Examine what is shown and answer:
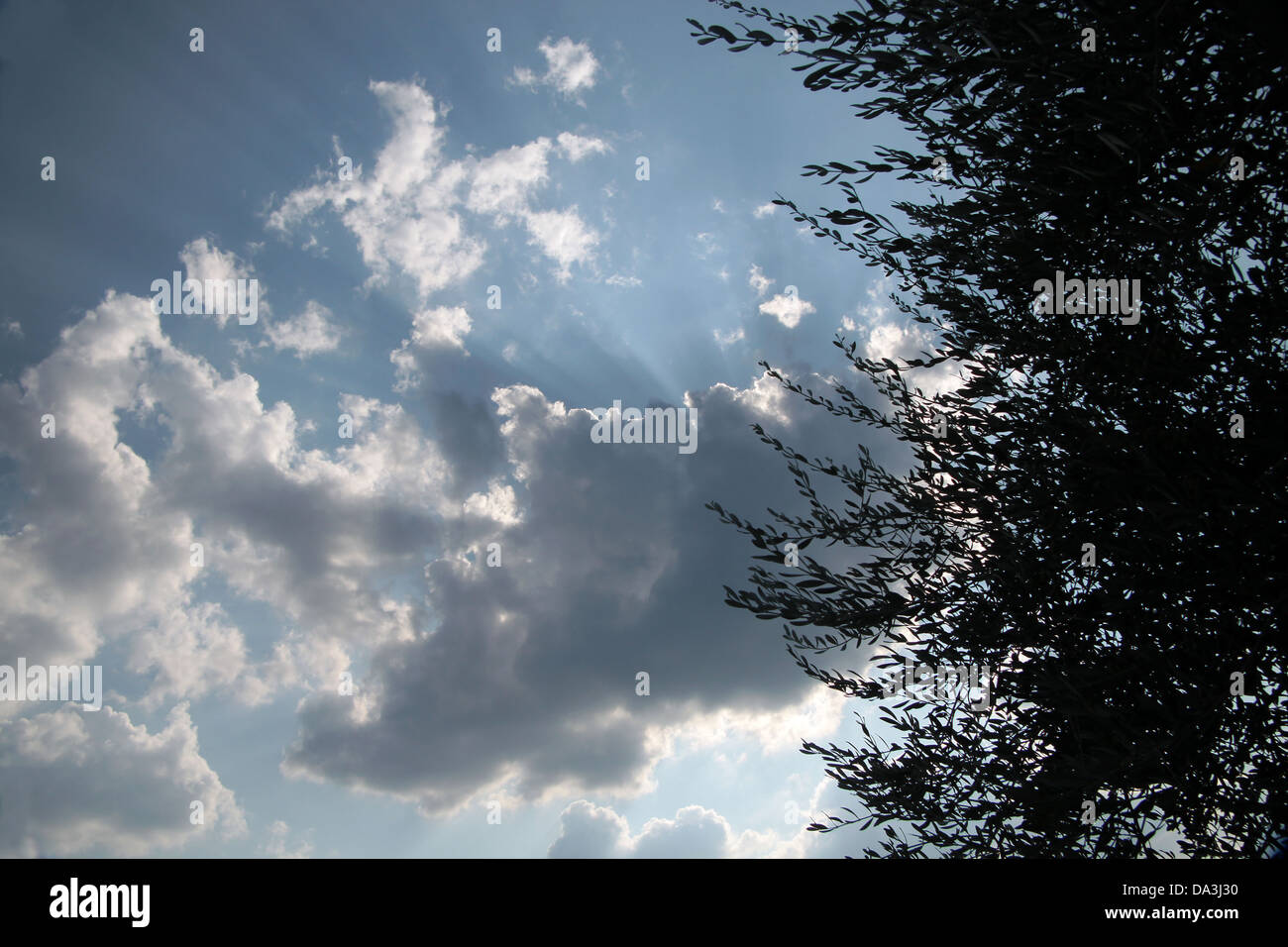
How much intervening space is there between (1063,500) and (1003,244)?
8.09 feet

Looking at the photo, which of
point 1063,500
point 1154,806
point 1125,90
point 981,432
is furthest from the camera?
point 981,432

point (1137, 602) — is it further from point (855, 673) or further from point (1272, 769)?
point (855, 673)

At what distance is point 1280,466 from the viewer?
4863 mm

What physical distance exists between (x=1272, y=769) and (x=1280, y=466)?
225 centimetres

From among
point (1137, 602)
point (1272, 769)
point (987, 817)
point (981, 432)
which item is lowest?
point (987, 817)

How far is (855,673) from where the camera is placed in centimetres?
679

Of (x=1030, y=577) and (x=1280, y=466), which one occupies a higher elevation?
(x=1280, y=466)
